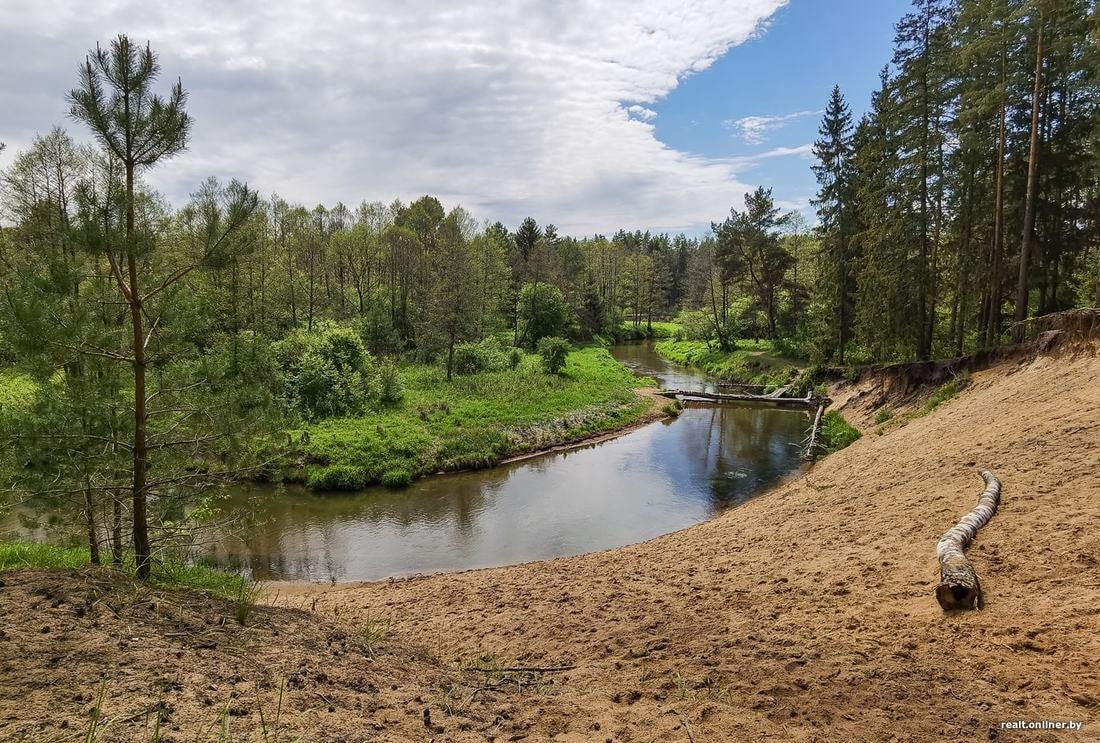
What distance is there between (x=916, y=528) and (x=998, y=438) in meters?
4.83

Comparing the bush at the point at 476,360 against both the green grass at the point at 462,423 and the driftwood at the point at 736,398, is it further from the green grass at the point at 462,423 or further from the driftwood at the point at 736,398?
the driftwood at the point at 736,398

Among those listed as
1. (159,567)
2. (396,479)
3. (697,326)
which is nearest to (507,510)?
(396,479)

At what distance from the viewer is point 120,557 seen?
24.6 ft

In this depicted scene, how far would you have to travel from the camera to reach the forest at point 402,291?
700 cm

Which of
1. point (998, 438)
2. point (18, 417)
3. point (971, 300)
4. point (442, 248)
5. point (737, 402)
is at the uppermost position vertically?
point (442, 248)

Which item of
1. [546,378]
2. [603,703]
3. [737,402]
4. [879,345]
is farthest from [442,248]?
[603,703]

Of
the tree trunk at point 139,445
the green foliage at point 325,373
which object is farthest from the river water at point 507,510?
the green foliage at point 325,373

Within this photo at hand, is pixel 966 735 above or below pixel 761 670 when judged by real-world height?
above

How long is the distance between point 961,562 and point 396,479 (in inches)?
650

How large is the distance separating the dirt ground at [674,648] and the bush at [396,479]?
28.2ft

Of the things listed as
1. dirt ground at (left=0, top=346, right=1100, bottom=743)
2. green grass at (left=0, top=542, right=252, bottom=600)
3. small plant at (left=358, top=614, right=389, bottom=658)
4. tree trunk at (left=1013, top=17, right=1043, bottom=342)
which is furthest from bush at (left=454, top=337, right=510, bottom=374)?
small plant at (left=358, top=614, right=389, bottom=658)

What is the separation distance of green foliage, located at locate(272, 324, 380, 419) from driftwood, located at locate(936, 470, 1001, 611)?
22.1 metres

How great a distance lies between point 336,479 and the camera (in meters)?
18.9

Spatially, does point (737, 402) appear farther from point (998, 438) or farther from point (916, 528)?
point (916, 528)
